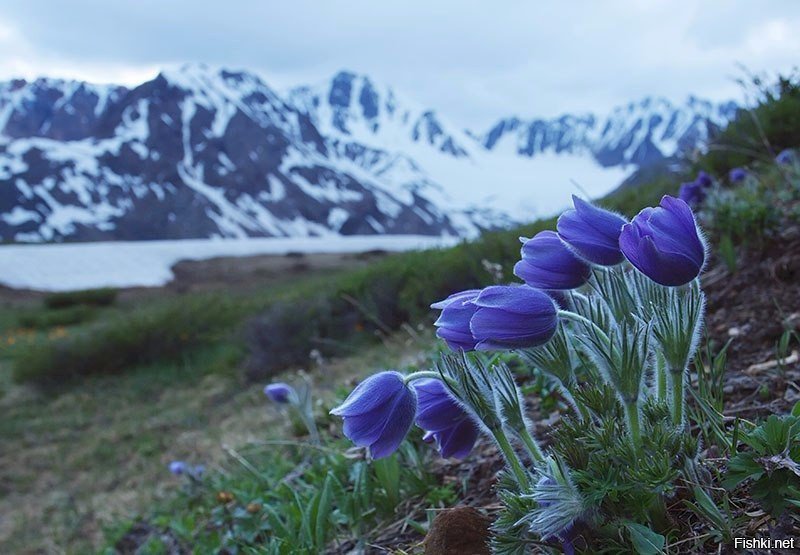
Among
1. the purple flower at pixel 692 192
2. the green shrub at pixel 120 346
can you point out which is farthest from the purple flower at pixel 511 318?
the green shrub at pixel 120 346

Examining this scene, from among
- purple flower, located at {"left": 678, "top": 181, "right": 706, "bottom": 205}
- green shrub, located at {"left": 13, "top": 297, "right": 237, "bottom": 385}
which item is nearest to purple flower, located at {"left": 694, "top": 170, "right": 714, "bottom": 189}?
purple flower, located at {"left": 678, "top": 181, "right": 706, "bottom": 205}

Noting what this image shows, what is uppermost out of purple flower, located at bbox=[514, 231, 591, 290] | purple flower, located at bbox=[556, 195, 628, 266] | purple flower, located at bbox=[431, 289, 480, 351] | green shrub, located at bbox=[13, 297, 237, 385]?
purple flower, located at bbox=[556, 195, 628, 266]

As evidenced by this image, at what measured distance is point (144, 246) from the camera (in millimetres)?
21219

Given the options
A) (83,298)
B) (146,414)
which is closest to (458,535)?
(146,414)

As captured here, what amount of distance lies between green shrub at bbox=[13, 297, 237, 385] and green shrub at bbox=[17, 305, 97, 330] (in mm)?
3517

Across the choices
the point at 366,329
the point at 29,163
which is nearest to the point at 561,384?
the point at 366,329

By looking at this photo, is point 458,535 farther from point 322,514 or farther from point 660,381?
point 322,514

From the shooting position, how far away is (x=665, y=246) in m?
0.93

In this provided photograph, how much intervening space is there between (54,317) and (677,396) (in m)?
12.9

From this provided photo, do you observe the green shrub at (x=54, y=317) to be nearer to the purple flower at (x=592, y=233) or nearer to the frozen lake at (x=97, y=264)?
the frozen lake at (x=97, y=264)

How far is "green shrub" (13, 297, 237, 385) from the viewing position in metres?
7.69

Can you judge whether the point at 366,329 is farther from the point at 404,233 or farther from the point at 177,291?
the point at 404,233

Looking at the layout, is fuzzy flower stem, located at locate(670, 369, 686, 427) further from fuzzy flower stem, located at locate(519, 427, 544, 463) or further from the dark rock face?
A: the dark rock face

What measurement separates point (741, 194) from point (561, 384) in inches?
93.6
